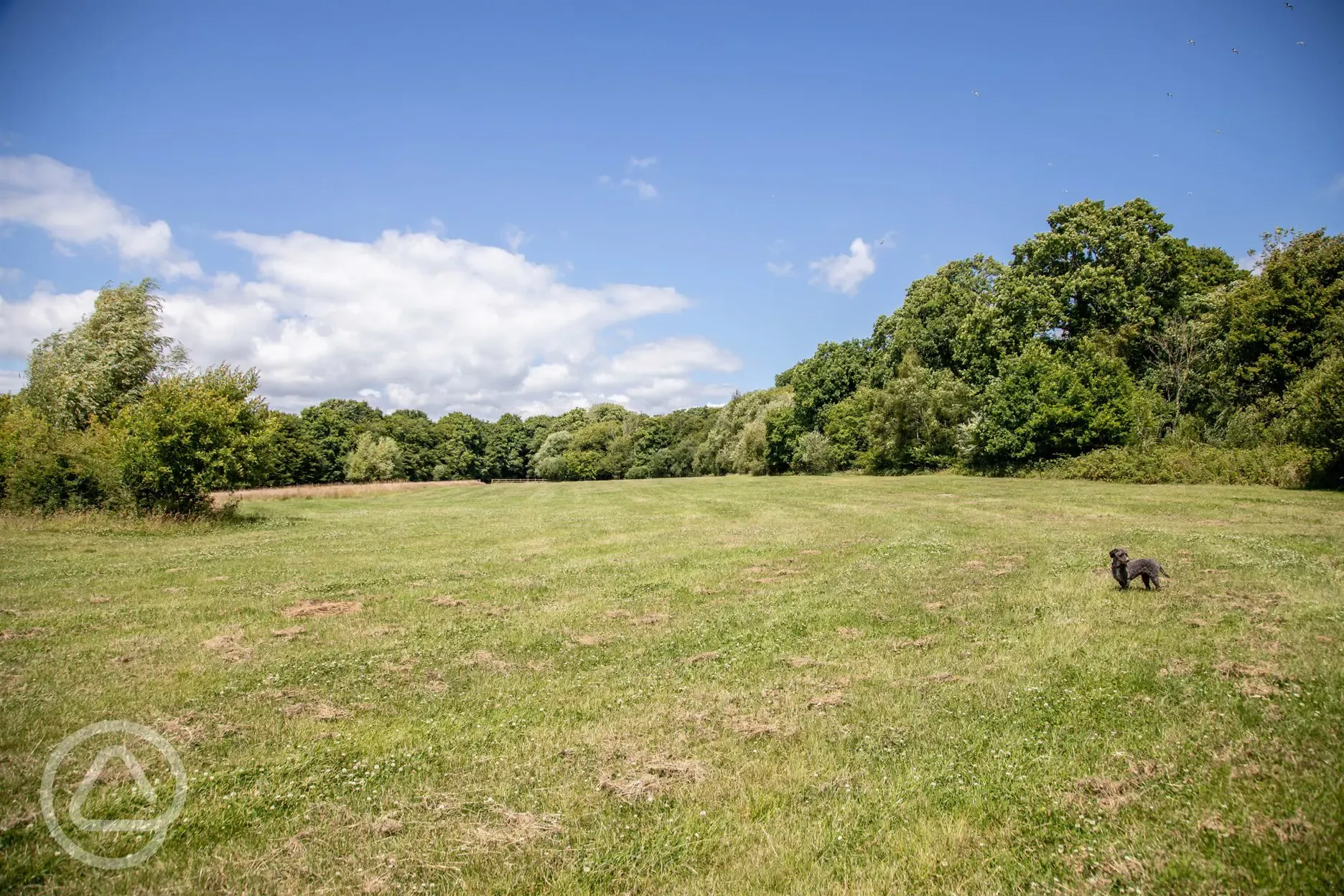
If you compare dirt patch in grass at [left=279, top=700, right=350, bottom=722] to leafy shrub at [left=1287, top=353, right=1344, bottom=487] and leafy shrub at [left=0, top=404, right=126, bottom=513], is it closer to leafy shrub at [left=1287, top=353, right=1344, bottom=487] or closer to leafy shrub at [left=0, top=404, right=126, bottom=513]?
leafy shrub at [left=0, top=404, right=126, bottom=513]

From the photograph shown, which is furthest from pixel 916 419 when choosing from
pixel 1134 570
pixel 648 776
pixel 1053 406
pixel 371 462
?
pixel 371 462

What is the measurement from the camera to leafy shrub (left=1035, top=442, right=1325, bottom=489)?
3145cm

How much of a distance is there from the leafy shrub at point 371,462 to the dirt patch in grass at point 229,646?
90.2 m

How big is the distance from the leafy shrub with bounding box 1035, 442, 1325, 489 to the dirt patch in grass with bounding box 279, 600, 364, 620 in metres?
42.1

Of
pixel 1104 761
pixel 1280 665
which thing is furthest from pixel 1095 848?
pixel 1280 665

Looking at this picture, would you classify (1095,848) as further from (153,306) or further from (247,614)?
(153,306)

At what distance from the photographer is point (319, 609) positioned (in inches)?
554

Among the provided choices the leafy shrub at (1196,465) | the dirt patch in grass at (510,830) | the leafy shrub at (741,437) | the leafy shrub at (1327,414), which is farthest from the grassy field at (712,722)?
the leafy shrub at (741,437)

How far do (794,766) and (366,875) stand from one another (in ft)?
13.7

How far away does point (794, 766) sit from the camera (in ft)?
21.8

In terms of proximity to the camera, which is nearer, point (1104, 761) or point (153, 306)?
point (1104, 761)

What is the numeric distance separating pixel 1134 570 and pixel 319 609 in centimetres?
1778

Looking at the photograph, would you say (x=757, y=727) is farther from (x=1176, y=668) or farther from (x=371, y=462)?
(x=371, y=462)

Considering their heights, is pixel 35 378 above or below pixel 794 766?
above
